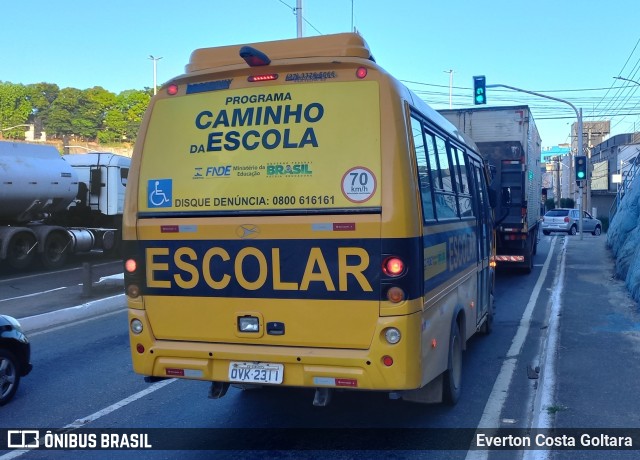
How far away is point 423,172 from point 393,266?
3.15ft

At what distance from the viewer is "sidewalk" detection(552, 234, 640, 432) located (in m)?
5.55

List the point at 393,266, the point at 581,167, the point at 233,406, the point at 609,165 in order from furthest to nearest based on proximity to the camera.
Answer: the point at 609,165, the point at 581,167, the point at 233,406, the point at 393,266

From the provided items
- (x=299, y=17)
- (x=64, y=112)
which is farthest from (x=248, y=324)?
(x=64, y=112)

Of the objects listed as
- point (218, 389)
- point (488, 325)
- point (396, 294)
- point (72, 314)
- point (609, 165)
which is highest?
point (609, 165)

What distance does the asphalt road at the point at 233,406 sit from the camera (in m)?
5.70

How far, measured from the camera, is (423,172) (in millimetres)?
5184

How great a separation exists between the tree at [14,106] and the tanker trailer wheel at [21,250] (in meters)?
64.2

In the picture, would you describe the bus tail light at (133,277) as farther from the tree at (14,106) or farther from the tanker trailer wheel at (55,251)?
the tree at (14,106)

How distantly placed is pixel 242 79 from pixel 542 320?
297 inches

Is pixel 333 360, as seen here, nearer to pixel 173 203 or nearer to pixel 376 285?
pixel 376 285

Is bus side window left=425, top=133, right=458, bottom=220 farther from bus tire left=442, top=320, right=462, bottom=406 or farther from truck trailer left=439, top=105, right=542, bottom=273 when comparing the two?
truck trailer left=439, top=105, right=542, bottom=273

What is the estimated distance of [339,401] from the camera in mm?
6480

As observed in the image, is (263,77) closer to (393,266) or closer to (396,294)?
(393,266)

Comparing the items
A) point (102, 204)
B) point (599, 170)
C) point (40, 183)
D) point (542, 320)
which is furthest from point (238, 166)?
point (599, 170)
